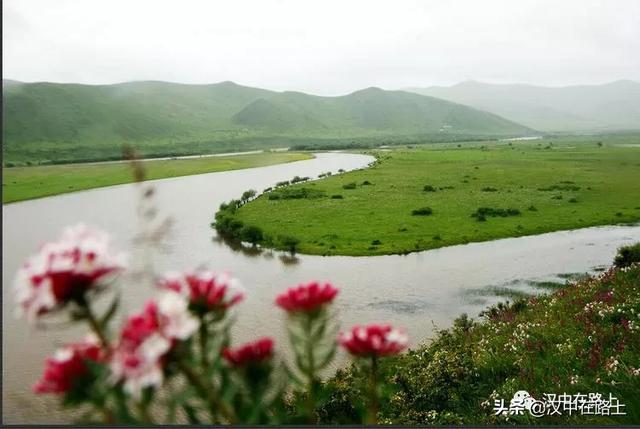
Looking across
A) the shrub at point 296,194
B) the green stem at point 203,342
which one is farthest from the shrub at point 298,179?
the green stem at point 203,342

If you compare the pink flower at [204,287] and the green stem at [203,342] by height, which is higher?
the pink flower at [204,287]

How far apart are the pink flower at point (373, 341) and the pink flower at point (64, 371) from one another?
2.45ft

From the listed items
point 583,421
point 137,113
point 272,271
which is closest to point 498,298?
point 272,271

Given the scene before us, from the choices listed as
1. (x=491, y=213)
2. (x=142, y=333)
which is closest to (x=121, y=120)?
(x=142, y=333)

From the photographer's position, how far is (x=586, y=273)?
14750mm

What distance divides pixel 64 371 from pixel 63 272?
26cm

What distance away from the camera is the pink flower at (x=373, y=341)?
1.57 metres

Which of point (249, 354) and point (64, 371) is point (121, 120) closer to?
point (249, 354)

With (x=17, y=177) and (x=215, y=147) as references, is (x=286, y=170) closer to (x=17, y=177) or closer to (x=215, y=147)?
(x=215, y=147)

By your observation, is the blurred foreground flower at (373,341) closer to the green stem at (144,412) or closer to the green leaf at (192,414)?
the green leaf at (192,414)

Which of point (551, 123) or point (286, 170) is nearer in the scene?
point (286, 170)

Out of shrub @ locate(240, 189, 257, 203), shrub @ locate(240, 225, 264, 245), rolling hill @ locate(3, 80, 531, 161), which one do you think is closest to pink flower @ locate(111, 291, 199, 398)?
rolling hill @ locate(3, 80, 531, 161)

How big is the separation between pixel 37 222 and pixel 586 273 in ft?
47.3

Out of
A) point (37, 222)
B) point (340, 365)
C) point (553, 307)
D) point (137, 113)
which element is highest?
point (137, 113)
